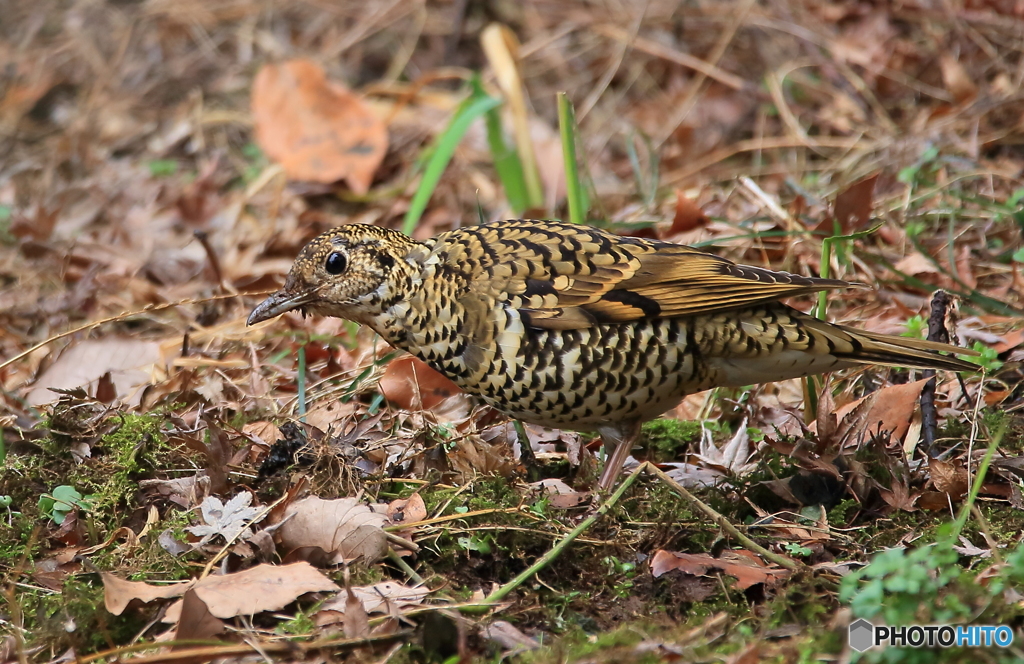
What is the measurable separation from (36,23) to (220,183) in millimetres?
4075

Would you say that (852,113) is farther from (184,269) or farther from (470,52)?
Result: (184,269)

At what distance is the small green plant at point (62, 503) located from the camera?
3.60m

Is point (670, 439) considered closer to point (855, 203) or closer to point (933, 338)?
point (933, 338)

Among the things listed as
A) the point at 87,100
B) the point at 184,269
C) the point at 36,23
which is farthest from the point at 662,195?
the point at 36,23

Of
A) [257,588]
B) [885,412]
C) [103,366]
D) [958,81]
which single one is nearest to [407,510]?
[257,588]

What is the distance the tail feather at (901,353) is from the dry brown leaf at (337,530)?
184 centimetres

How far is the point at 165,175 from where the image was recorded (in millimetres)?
8023

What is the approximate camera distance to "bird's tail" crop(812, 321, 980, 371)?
3.59m

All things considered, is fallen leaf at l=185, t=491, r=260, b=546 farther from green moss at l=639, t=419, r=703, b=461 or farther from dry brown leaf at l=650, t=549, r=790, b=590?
green moss at l=639, t=419, r=703, b=461

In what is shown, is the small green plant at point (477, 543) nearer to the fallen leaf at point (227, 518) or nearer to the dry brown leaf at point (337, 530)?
the dry brown leaf at point (337, 530)

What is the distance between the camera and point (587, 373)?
3.65m

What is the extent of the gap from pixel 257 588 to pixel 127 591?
0.39m

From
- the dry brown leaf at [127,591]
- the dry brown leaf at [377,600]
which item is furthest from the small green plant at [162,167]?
the dry brown leaf at [377,600]

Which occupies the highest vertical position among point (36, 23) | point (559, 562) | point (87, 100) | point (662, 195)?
point (36, 23)
